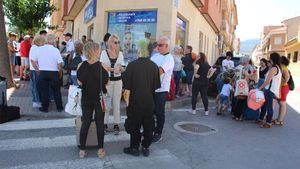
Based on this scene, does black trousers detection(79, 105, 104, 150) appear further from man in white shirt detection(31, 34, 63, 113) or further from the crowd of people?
man in white shirt detection(31, 34, 63, 113)

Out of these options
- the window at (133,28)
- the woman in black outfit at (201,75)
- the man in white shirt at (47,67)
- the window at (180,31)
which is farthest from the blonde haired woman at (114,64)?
the window at (180,31)

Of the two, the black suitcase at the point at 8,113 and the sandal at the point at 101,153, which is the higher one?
the black suitcase at the point at 8,113

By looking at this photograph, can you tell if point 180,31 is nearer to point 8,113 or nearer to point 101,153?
point 8,113

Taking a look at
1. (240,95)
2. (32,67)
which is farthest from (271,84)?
(32,67)

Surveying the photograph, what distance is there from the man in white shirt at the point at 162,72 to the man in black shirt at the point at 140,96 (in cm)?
53

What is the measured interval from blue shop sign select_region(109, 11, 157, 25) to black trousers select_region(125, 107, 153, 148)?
7.36 m

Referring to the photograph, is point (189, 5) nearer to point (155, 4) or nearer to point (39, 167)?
point (155, 4)

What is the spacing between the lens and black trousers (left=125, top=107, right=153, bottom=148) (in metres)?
5.71

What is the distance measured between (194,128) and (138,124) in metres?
2.53

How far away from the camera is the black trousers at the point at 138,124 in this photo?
5.71 m

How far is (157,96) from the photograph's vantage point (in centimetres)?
648

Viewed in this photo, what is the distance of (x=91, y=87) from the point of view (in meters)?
5.43

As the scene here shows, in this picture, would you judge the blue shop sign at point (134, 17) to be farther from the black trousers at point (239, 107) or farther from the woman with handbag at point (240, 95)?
the black trousers at point (239, 107)

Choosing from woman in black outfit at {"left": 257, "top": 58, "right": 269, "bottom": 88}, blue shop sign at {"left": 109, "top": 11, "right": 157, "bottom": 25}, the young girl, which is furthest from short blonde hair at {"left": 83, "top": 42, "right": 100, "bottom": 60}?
blue shop sign at {"left": 109, "top": 11, "right": 157, "bottom": 25}
